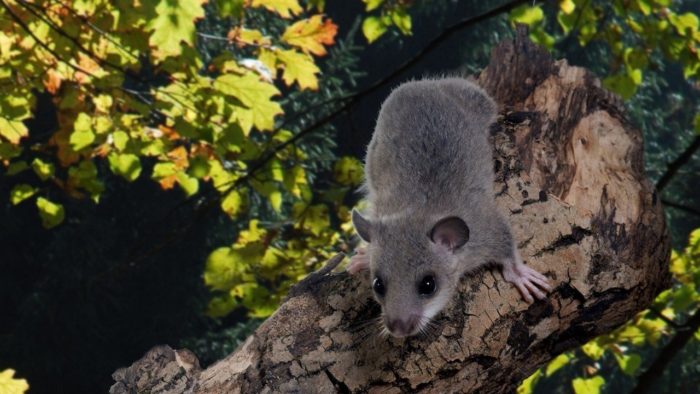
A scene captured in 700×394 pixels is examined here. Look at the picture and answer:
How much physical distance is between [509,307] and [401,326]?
458mm

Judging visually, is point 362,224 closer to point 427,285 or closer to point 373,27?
point 427,285

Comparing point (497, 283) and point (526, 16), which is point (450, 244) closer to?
point (497, 283)

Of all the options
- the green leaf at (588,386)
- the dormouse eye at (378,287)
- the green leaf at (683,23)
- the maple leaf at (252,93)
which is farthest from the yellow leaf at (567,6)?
the dormouse eye at (378,287)

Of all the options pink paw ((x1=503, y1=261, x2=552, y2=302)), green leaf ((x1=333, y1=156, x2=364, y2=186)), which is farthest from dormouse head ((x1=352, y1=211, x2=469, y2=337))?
green leaf ((x1=333, y1=156, x2=364, y2=186))

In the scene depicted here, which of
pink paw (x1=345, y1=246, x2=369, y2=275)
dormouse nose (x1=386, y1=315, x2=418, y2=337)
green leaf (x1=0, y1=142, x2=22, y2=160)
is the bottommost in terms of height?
dormouse nose (x1=386, y1=315, x2=418, y2=337)

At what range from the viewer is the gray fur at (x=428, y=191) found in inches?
135

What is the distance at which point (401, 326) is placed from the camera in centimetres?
314

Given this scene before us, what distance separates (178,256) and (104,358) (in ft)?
7.53

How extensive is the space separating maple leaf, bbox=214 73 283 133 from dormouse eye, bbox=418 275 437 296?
79.5 inches

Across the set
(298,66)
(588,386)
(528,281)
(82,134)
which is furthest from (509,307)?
(82,134)

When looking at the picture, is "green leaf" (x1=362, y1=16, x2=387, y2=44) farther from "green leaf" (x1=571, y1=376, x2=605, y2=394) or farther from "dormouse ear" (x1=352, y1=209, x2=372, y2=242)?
"dormouse ear" (x1=352, y1=209, x2=372, y2=242)

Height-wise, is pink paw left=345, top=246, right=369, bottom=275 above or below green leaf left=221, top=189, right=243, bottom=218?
below

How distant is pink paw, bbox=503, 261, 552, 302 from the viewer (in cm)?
327

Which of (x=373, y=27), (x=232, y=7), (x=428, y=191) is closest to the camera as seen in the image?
(x=428, y=191)
